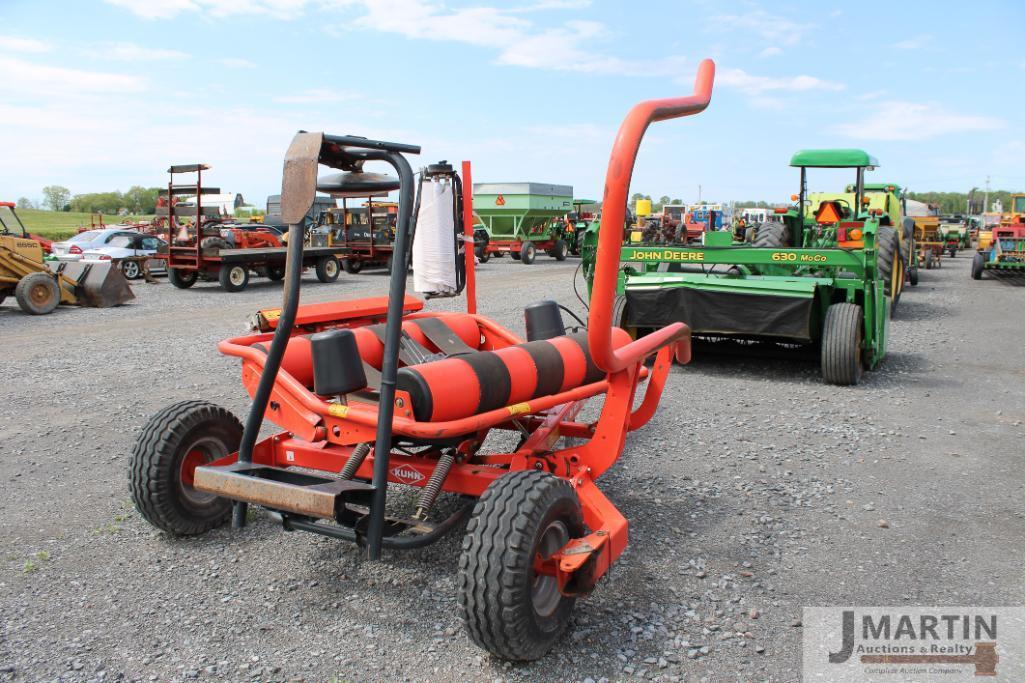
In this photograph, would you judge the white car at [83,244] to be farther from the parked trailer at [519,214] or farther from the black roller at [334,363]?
the black roller at [334,363]

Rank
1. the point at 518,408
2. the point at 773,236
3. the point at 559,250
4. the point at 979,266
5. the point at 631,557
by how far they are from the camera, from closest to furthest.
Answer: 1. the point at 518,408
2. the point at 631,557
3. the point at 773,236
4. the point at 979,266
5. the point at 559,250

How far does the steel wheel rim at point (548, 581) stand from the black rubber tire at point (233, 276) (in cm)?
1507

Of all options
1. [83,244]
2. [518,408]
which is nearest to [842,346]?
[518,408]

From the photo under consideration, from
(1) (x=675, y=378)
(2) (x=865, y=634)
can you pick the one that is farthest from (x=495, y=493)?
(1) (x=675, y=378)

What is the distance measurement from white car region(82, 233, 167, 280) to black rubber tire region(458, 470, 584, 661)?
1841 centimetres

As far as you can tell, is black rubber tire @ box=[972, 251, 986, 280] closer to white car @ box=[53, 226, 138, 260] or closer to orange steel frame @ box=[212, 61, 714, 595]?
orange steel frame @ box=[212, 61, 714, 595]

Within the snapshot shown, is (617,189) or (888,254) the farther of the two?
(888,254)

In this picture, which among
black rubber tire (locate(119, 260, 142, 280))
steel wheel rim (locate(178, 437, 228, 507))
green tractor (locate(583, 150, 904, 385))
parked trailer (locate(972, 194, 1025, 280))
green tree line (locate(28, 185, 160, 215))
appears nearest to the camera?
steel wheel rim (locate(178, 437, 228, 507))

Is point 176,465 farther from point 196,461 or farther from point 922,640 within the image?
point 922,640

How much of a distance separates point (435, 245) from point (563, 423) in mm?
1383

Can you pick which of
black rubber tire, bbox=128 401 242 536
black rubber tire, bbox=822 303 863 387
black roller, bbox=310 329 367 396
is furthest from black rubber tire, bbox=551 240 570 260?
black roller, bbox=310 329 367 396

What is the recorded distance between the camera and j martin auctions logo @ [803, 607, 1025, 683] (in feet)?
9.57

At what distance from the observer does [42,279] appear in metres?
13.3

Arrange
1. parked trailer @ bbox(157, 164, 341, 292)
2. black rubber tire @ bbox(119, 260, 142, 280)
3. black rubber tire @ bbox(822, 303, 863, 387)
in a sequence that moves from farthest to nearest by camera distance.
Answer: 1. black rubber tire @ bbox(119, 260, 142, 280)
2. parked trailer @ bbox(157, 164, 341, 292)
3. black rubber tire @ bbox(822, 303, 863, 387)
